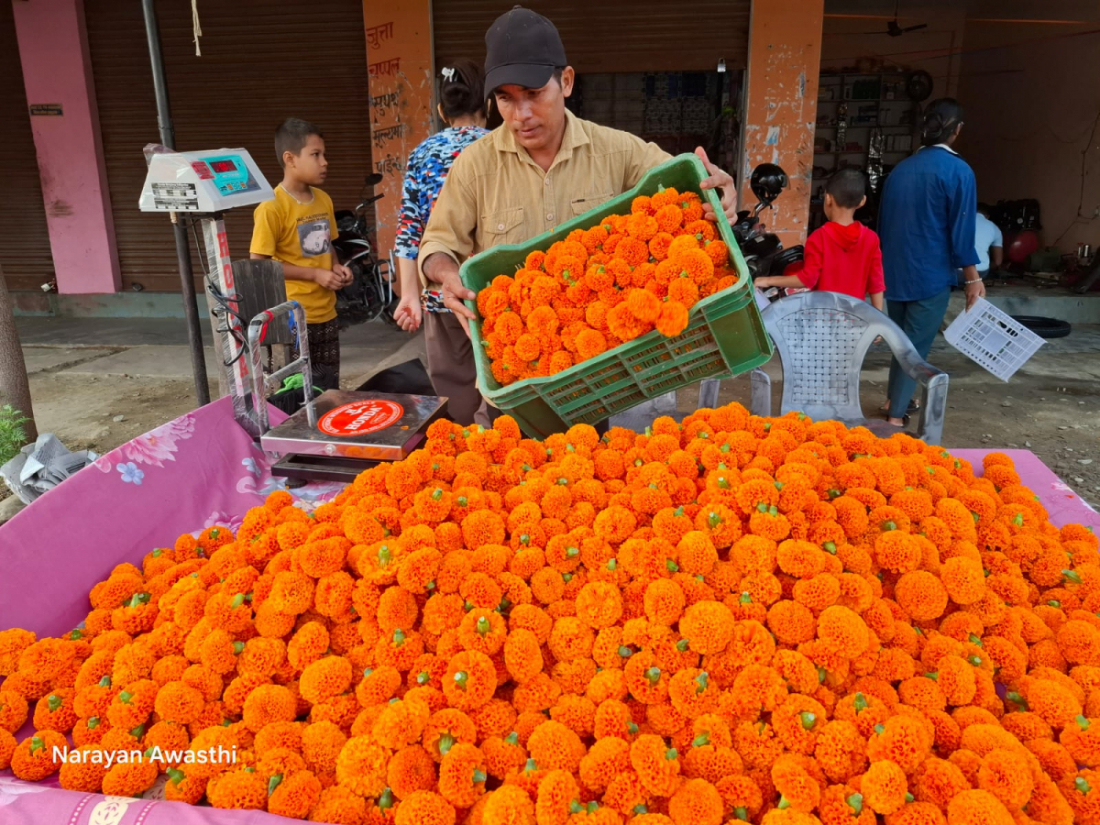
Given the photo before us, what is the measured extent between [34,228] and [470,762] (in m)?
10.1

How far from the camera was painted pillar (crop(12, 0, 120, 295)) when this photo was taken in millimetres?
7812

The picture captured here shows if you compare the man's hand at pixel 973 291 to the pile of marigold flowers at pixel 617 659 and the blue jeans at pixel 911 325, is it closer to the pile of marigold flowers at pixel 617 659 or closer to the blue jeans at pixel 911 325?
the blue jeans at pixel 911 325

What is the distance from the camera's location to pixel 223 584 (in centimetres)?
164

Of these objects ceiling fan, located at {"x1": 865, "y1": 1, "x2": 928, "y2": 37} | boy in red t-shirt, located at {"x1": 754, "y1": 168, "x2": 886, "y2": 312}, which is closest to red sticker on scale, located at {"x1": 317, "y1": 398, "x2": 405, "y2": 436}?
boy in red t-shirt, located at {"x1": 754, "y1": 168, "x2": 886, "y2": 312}

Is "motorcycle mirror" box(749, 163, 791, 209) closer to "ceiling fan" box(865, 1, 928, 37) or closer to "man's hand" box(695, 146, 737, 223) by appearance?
"man's hand" box(695, 146, 737, 223)

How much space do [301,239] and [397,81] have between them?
395 cm

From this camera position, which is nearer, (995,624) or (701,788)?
(701,788)

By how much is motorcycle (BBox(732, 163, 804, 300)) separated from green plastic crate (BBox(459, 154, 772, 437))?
2.68m

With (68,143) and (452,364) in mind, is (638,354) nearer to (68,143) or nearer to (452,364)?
(452,364)

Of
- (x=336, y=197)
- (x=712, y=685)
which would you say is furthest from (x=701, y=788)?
(x=336, y=197)

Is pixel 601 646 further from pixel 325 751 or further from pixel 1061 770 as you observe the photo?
pixel 1061 770

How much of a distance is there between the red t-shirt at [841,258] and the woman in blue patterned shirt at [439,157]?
215 cm

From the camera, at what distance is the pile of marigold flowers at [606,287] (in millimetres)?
1979

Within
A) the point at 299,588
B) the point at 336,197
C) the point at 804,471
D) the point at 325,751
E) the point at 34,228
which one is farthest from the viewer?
the point at 34,228
